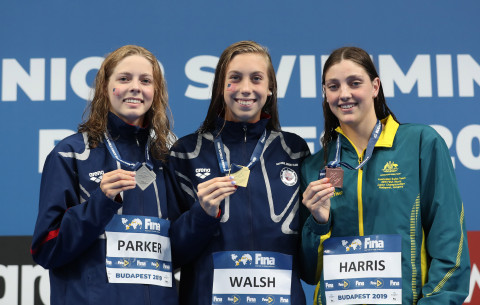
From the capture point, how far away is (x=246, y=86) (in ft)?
8.67

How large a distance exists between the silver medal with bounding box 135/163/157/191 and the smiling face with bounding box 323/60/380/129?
81cm

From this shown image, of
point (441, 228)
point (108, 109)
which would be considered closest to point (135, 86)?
point (108, 109)

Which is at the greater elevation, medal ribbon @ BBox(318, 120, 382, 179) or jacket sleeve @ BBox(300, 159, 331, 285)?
medal ribbon @ BBox(318, 120, 382, 179)

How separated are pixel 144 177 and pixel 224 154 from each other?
1.16 feet

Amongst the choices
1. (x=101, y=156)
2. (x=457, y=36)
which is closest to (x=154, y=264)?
(x=101, y=156)

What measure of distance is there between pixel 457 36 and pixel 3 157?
300 centimetres

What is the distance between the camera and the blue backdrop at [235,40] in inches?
154

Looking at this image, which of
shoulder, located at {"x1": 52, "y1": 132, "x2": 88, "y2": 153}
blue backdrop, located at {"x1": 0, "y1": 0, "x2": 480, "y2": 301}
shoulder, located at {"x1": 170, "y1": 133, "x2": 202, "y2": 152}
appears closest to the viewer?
shoulder, located at {"x1": 52, "y1": 132, "x2": 88, "y2": 153}

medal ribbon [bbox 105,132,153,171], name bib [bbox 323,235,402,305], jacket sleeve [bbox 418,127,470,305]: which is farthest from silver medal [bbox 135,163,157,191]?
jacket sleeve [bbox 418,127,470,305]

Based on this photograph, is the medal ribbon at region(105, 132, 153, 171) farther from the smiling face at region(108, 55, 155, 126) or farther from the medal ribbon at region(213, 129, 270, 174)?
the medal ribbon at region(213, 129, 270, 174)

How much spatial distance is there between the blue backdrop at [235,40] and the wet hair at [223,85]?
1.07 m

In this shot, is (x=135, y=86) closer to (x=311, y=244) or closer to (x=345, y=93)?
(x=345, y=93)

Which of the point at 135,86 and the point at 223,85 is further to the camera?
the point at 223,85

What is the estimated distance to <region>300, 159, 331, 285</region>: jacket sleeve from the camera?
2459mm
